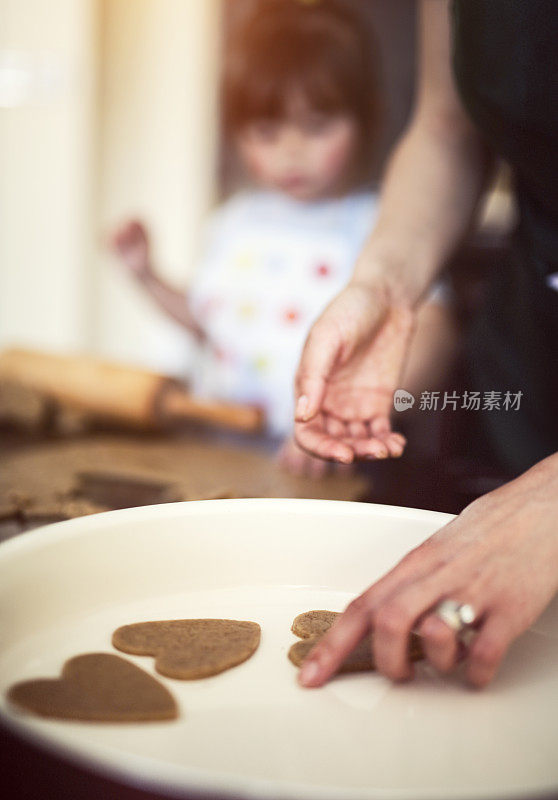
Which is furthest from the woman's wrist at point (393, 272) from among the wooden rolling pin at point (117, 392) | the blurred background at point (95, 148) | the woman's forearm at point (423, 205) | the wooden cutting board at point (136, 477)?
the blurred background at point (95, 148)

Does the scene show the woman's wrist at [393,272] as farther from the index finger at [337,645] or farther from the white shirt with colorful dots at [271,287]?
the index finger at [337,645]

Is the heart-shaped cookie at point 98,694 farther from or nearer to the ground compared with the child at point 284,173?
nearer to the ground

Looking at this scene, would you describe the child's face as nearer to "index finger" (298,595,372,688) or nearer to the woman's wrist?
the woman's wrist

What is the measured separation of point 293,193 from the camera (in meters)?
0.61

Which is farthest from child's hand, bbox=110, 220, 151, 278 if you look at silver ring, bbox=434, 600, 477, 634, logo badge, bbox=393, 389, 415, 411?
silver ring, bbox=434, 600, 477, 634

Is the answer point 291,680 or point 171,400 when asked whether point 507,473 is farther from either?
point 171,400

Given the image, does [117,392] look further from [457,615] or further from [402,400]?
[457,615]

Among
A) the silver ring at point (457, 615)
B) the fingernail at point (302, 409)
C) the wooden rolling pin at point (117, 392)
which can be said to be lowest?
the wooden rolling pin at point (117, 392)

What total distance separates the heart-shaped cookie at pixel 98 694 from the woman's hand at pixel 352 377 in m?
0.10

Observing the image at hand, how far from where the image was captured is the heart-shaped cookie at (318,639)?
0.78 ft

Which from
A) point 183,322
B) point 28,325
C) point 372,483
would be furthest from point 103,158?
point 372,483

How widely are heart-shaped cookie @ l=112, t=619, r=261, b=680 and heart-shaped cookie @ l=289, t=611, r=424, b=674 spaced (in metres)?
0.01

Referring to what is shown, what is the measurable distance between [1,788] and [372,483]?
234 mm

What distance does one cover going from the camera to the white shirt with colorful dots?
0.45 meters
